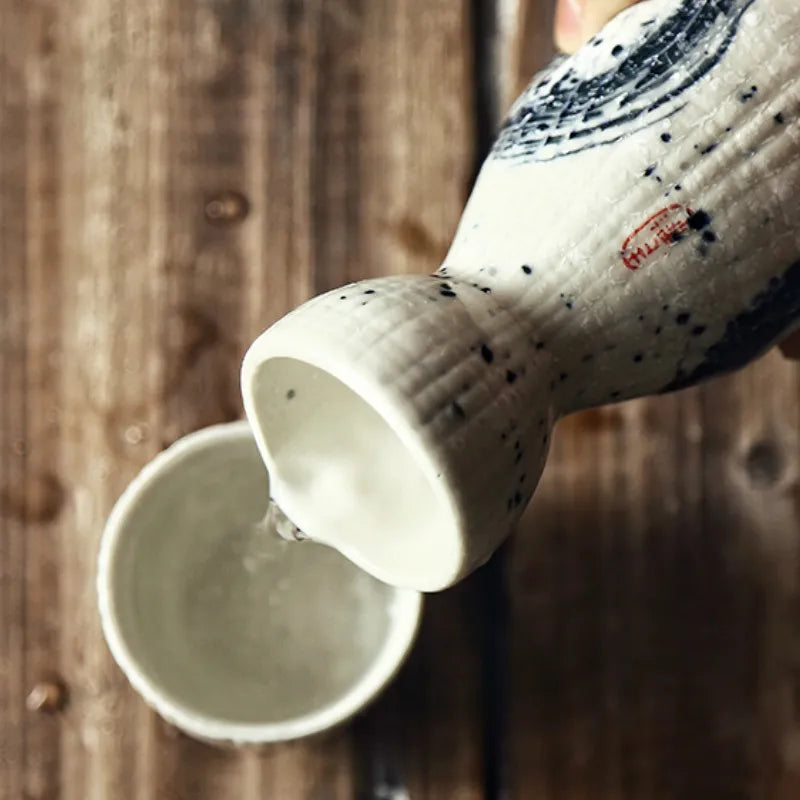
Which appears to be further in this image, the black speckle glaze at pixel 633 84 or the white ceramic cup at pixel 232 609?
the white ceramic cup at pixel 232 609

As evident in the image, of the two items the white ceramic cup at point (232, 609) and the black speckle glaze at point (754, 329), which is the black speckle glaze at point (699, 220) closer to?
the black speckle glaze at point (754, 329)


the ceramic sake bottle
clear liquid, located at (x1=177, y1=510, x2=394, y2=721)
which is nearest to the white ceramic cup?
clear liquid, located at (x1=177, y1=510, x2=394, y2=721)

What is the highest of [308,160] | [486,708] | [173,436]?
[308,160]

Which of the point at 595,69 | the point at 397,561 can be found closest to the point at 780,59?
the point at 595,69

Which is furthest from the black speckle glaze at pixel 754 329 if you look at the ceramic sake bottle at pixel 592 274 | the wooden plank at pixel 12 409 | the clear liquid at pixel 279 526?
the wooden plank at pixel 12 409

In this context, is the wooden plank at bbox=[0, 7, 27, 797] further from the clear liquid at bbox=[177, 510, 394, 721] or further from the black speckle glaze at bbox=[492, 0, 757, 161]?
the black speckle glaze at bbox=[492, 0, 757, 161]

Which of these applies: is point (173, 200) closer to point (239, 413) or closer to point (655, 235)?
point (239, 413)

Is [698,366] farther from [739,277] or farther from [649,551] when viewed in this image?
[649,551]
